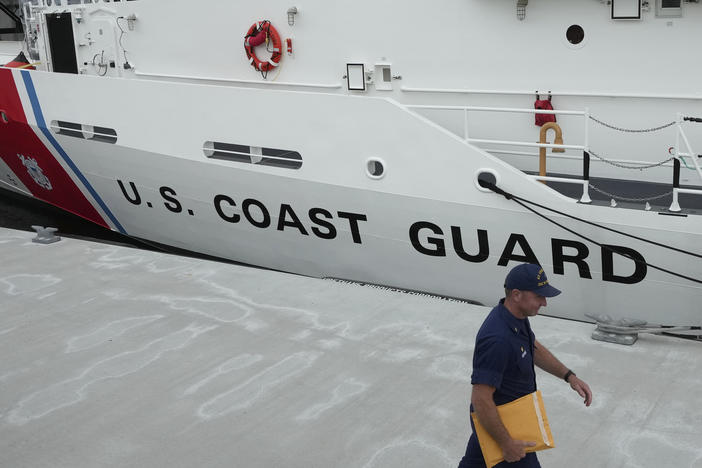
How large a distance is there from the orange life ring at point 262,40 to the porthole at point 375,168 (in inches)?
77.7

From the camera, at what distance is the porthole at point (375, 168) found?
21.8ft

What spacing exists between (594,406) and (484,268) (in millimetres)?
2275

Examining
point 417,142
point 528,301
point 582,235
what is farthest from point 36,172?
point 528,301

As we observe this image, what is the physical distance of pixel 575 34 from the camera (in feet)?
22.1

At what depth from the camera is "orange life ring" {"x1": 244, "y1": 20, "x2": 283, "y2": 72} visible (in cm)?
802

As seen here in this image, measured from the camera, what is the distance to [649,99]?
6.48 meters

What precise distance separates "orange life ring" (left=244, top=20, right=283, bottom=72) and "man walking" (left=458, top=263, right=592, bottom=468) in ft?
18.2

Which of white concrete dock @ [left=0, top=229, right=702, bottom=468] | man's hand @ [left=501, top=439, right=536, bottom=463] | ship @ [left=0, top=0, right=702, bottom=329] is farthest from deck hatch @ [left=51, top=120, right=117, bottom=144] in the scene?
man's hand @ [left=501, top=439, right=536, bottom=463]

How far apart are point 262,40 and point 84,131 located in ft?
6.72

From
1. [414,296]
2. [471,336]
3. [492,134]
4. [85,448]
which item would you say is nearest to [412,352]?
[471,336]

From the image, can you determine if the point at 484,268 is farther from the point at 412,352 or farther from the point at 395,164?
the point at 412,352

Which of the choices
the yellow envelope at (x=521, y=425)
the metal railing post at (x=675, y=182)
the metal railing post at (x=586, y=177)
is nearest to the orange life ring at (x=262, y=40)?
the metal railing post at (x=586, y=177)

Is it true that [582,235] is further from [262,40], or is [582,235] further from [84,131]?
[84,131]

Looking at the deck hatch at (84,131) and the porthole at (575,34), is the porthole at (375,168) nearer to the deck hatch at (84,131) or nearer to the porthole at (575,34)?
the porthole at (575,34)
